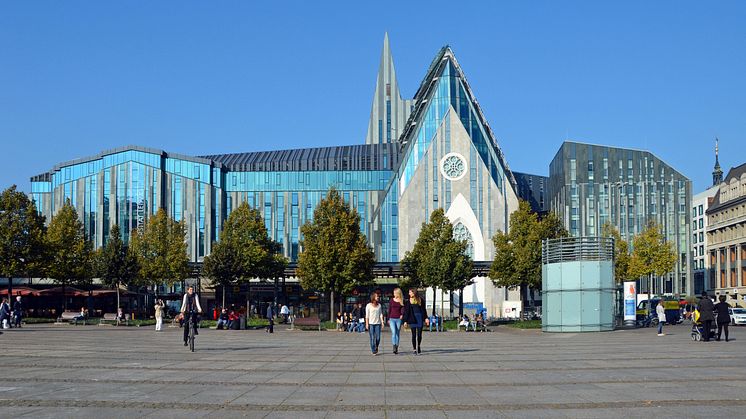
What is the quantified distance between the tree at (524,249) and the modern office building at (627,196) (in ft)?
206

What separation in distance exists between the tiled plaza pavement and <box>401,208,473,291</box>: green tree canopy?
130ft

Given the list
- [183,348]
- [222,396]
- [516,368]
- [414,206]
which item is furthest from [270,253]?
[222,396]

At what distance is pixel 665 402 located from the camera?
41.9 ft

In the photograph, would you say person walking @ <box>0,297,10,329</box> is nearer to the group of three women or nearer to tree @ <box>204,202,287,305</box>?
tree @ <box>204,202,287,305</box>

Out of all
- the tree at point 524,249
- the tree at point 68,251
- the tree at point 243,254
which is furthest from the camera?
the tree at point 243,254

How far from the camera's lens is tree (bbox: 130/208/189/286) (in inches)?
2840

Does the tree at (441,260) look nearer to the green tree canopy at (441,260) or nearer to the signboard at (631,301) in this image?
the green tree canopy at (441,260)

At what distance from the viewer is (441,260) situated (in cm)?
6412

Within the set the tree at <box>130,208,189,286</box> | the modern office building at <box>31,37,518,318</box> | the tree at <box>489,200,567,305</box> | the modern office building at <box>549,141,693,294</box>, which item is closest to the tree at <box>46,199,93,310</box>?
the tree at <box>130,208,189,286</box>

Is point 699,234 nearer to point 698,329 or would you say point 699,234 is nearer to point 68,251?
point 68,251

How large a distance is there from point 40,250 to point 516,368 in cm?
4963

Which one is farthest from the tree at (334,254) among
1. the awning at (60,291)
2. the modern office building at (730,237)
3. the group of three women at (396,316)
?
the modern office building at (730,237)

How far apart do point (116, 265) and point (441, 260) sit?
24.5m

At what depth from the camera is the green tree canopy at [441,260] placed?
6412cm
